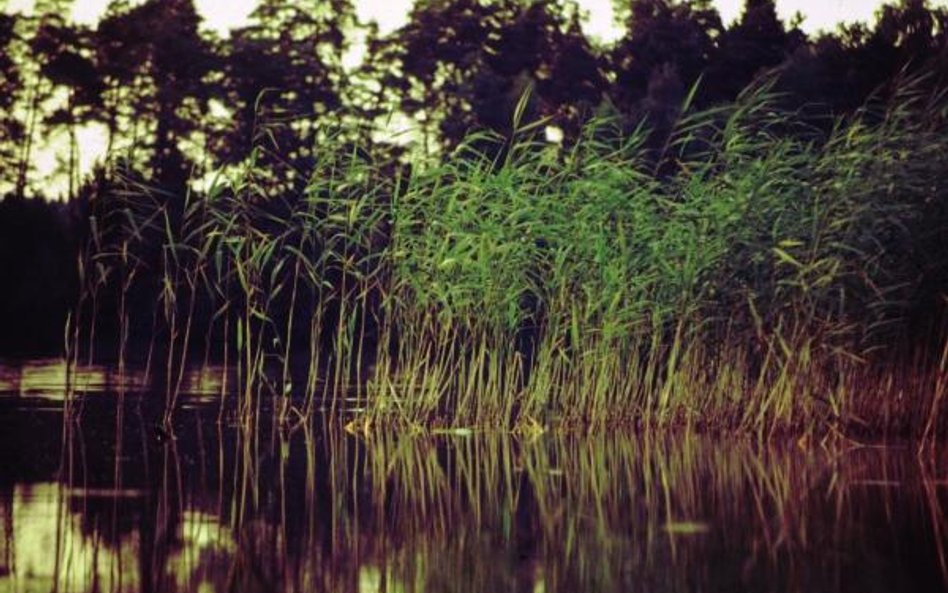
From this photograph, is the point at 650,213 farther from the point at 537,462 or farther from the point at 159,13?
the point at 159,13

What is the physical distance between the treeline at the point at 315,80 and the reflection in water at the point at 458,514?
73.0ft

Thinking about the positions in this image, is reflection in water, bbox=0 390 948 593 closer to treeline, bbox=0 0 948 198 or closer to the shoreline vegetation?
the shoreline vegetation

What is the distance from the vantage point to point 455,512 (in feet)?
23.0

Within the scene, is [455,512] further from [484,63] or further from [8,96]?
[484,63]

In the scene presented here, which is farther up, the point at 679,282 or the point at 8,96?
the point at 8,96

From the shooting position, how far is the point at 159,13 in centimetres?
4534

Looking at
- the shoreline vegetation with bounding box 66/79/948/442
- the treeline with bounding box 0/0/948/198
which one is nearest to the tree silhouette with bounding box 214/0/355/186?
the treeline with bounding box 0/0/948/198

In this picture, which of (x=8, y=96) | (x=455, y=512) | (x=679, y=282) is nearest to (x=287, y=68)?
(x=8, y=96)

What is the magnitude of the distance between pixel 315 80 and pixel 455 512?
1599 inches

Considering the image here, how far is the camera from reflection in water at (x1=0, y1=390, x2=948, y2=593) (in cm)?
525

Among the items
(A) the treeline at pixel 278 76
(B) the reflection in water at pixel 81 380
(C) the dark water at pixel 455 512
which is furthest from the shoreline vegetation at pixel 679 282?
(A) the treeline at pixel 278 76

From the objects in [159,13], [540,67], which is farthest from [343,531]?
[540,67]

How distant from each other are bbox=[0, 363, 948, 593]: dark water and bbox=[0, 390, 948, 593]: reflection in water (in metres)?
0.02

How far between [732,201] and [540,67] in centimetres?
4788
